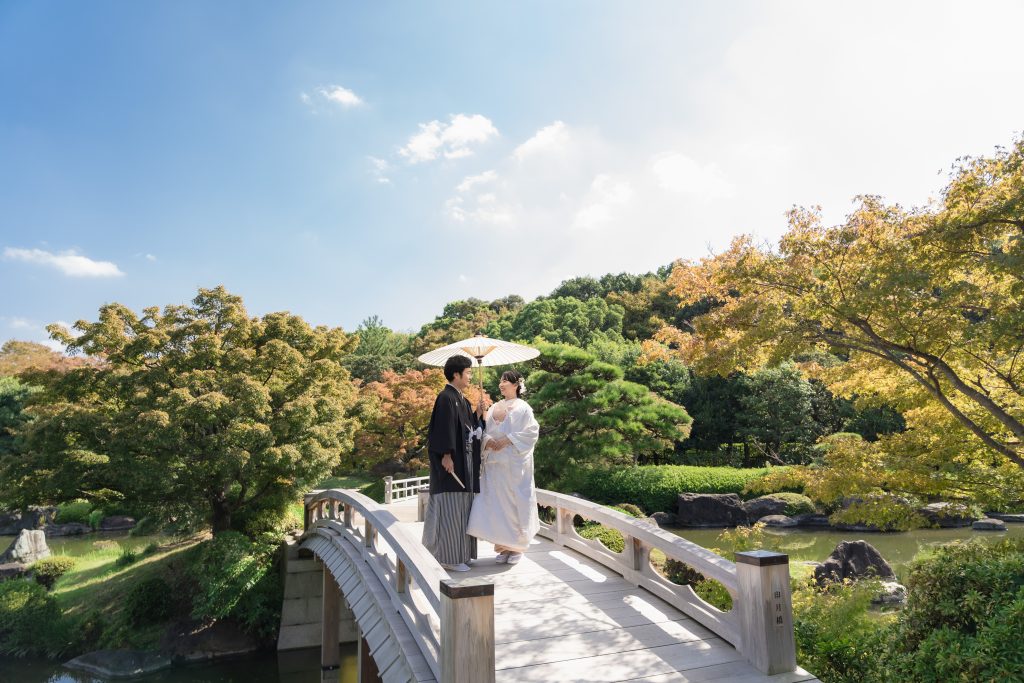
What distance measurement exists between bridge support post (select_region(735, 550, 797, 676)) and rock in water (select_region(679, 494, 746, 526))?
1642 centimetres

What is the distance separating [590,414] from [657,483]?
4.27 m

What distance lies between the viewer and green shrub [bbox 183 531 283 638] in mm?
12000

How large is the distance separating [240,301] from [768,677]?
1271cm

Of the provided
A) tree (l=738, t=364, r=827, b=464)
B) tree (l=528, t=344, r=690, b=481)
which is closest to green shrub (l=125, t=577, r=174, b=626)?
tree (l=528, t=344, r=690, b=481)

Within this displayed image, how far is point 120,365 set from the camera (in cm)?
1260

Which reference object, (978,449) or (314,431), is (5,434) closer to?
(314,431)

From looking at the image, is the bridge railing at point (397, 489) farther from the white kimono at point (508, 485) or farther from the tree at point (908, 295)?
the tree at point (908, 295)

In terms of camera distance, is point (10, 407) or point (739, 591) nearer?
point (739, 591)

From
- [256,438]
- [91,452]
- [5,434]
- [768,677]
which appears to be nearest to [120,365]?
[91,452]

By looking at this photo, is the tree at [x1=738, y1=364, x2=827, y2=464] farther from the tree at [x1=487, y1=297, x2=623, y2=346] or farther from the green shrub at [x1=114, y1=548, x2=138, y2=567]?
the green shrub at [x1=114, y1=548, x2=138, y2=567]

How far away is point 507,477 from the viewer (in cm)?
587

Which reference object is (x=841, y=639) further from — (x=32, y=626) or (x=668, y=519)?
(x=668, y=519)

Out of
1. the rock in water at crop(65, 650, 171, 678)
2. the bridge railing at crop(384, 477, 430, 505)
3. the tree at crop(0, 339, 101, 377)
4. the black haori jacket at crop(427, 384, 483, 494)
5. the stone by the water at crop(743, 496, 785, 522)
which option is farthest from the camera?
the tree at crop(0, 339, 101, 377)

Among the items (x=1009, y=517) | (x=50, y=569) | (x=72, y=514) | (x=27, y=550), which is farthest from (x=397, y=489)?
(x=1009, y=517)
